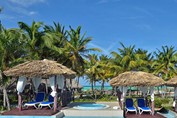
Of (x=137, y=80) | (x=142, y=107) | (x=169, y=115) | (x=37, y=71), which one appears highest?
(x=37, y=71)

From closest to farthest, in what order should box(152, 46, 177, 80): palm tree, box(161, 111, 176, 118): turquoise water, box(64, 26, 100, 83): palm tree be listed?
box(161, 111, 176, 118): turquoise water
box(64, 26, 100, 83): palm tree
box(152, 46, 177, 80): palm tree

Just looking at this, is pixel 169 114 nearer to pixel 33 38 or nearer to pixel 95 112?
pixel 95 112

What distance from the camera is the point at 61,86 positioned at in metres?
16.9

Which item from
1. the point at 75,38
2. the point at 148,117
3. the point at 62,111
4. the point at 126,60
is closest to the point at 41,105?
the point at 62,111

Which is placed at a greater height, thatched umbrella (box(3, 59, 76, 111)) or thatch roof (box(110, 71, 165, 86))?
thatched umbrella (box(3, 59, 76, 111))

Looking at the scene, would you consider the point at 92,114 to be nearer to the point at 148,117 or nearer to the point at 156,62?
the point at 148,117

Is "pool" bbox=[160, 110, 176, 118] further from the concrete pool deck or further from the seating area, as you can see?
the concrete pool deck

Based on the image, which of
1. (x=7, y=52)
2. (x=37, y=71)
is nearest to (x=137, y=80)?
(x=37, y=71)

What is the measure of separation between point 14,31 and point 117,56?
644 inches

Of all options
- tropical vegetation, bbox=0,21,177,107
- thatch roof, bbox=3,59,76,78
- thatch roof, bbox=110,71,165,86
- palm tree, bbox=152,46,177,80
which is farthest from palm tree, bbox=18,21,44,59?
palm tree, bbox=152,46,177,80

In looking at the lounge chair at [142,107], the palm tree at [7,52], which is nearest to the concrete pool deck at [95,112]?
the lounge chair at [142,107]

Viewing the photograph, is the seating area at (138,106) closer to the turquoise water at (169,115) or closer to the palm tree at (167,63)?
the turquoise water at (169,115)

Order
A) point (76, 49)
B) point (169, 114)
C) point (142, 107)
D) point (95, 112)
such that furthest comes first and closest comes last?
point (76, 49) → point (169, 114) → point (142, 107) → point (95, 112)

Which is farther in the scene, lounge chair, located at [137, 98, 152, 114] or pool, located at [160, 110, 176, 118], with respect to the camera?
pool, located at [160, 110, 176, 118]
